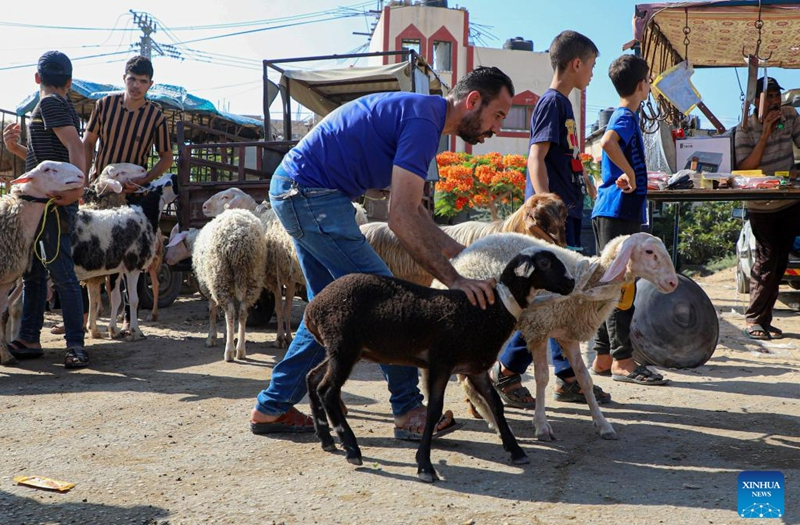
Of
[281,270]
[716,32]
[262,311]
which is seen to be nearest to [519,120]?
[716,32]

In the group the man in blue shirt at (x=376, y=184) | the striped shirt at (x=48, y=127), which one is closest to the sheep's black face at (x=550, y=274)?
the man in blue shirt at (x=376, y=184)

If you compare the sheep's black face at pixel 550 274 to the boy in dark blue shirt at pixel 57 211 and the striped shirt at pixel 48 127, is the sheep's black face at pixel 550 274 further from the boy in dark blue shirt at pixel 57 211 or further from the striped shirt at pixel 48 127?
the striped shirt at pixel 48 127

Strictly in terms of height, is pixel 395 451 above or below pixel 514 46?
below

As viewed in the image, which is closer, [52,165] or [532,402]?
[532,402]

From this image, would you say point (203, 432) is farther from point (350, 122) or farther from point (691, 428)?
point (691, 428)

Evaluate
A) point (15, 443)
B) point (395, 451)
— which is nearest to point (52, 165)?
point (15, 443)

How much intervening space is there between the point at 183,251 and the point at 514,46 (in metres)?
26.6

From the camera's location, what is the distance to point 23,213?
5.63m

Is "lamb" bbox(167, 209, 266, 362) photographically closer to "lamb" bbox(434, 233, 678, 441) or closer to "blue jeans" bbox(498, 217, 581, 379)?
"blue jeans" bbox(498, 217, 581, 379)

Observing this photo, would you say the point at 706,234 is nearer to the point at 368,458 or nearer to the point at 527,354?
the point at 527,354

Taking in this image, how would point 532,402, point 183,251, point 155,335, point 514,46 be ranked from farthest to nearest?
point 514,46, point 183,251, point 155,335, point 532,402

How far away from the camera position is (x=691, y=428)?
393 cm

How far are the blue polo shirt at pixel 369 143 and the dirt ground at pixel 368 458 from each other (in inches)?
53.1

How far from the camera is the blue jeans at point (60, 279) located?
568 centimetres
